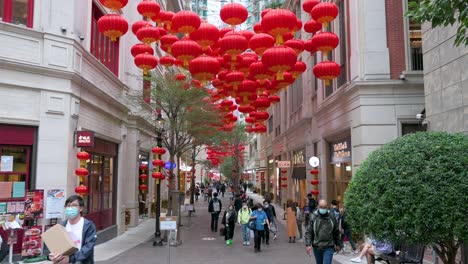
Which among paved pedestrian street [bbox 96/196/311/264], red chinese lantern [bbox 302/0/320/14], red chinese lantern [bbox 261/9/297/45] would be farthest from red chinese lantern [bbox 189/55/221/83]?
paved pedestrian street [bbox 96/196/311/264]

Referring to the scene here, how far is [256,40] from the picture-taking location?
10242 millimetres

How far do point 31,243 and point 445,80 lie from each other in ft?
38.6

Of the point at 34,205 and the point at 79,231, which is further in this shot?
the point at 34,205

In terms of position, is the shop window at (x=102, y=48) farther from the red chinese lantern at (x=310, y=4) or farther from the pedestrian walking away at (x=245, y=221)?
the red chinese lantern at (x=310, y=4)

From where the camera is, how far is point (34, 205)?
12234mm

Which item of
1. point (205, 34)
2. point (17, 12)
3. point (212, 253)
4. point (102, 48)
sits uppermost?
point (102, 48)

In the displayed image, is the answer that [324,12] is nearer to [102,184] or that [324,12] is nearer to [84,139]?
[84,139]

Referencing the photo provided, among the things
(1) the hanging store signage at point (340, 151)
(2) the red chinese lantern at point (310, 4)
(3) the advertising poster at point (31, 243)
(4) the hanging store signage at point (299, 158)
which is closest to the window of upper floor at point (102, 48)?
(3) the advertising poster at point (31, 243)

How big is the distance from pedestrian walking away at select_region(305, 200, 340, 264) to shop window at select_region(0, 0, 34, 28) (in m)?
10.6

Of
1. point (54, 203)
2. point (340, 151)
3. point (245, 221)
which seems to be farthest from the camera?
point (340, 151)

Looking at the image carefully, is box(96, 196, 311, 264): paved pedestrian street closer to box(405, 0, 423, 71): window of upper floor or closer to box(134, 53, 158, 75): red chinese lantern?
box(134, 53, 158, 75): red chinese lantern

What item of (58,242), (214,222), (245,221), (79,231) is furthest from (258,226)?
(58,242)

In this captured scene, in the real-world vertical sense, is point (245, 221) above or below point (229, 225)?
above

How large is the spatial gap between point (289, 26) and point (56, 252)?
668 centimetres
